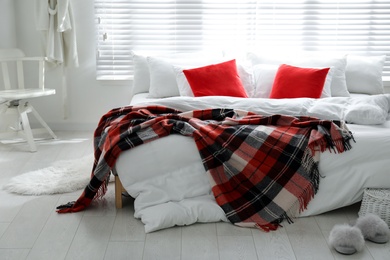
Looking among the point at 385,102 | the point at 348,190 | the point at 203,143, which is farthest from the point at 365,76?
the point at 203,143

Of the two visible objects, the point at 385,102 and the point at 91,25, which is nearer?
the point at 385,102

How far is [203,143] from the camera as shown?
319cm

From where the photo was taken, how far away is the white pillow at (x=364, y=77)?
4.73m

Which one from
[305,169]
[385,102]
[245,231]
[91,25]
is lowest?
[245,231]

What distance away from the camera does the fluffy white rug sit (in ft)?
12.0

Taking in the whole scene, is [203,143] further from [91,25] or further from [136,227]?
[91,25]

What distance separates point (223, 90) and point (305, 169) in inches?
55.9

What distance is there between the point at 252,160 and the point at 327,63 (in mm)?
1790

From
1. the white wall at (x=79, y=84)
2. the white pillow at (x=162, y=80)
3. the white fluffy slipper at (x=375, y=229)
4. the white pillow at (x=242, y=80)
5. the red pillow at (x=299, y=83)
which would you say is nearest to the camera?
the white fluffy slipper at (x=375, y=229)

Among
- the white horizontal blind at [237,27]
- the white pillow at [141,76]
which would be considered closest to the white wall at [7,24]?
the white horizontal blind at [237,27]

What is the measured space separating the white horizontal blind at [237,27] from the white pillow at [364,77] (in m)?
0.47

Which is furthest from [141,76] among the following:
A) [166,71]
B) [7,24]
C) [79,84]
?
[7,24]

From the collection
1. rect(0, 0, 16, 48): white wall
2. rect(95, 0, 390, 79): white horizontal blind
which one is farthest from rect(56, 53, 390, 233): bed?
rect(0, 0, 16, 48): white wall

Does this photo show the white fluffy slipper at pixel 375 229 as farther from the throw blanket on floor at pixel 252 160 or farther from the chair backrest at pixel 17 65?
the chair backrest at pixel 17 65
